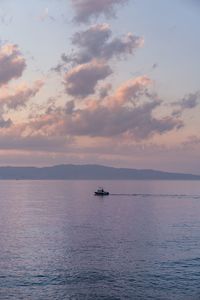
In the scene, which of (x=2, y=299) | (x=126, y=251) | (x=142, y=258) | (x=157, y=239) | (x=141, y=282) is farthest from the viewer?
(x=157, y=239)

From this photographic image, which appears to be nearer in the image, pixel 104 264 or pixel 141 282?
pixel 141 282

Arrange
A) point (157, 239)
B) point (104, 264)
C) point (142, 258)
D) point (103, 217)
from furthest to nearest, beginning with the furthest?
point (103, 217) → point (157, 239) → point (142, 258) → point (104, 264)

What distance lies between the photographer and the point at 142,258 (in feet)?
244

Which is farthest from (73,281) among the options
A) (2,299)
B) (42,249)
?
(42,249)

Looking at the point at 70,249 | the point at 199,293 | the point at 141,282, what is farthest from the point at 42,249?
the point at 199,293

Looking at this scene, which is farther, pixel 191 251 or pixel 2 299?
pixel 191 251

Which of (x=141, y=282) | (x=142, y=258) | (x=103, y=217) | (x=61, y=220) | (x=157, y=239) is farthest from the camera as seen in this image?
(x=103, y=217)

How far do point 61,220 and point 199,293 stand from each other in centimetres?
8147

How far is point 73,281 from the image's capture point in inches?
2371

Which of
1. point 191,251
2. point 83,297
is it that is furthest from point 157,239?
point 83,297

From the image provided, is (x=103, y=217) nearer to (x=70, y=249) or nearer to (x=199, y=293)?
(x=70, y=249)

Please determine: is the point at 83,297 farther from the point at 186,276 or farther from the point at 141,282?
the point at 186,276

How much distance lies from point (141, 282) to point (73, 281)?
9930 millimetres

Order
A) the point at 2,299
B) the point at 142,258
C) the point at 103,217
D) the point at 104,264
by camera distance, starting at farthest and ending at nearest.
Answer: the point at 103,217, the point at 142,258, the point at 104,264, the point at 2,299
